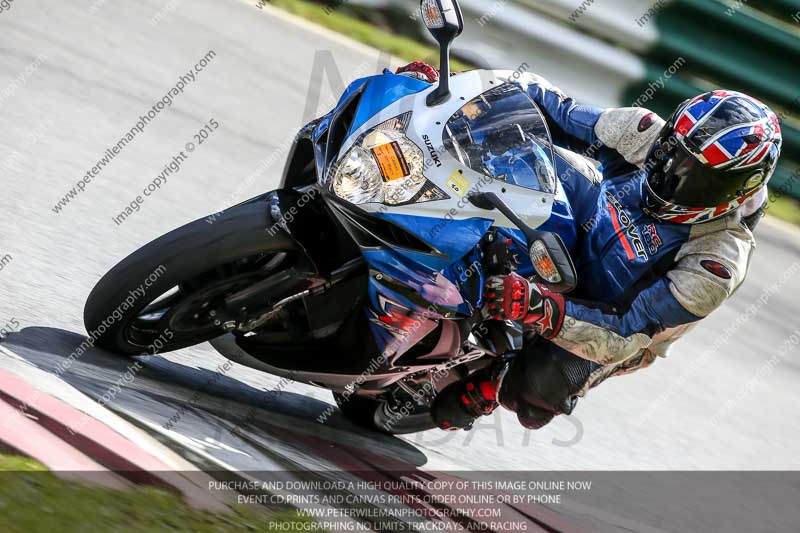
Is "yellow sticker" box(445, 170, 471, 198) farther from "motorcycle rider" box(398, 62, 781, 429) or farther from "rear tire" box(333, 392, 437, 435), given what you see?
"rear tire" box(333, 392, 437, 435)

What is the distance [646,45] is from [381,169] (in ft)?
19.7

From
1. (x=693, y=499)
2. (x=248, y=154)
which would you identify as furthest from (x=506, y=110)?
(x=248, y=154)

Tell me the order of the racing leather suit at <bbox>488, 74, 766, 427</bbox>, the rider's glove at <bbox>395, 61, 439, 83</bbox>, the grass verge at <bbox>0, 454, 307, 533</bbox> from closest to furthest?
the grass verge at <bbox>0, 454, 307, 533</bbox> → the racing leather suit at <bbox>488, 74, 766, 427</bbox> → the rider's glove at <bbox>395, 61, 439, 83</bbox>

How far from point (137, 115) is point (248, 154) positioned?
0.71 m

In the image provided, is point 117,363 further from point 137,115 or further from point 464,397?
point 137,115

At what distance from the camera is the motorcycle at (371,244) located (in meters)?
3.15

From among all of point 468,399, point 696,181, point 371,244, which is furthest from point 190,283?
point 696,181

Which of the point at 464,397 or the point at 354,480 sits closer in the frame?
the point at 354,480

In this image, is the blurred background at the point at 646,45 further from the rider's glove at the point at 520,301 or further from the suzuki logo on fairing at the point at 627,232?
the rider's glove at the point at 520,301

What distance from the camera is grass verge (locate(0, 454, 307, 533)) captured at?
250 centimetres

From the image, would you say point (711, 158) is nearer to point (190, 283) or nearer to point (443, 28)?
point (443, 28)

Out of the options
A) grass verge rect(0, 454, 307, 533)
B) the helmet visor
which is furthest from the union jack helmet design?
grass verge rect(0, 454, 307, 533)

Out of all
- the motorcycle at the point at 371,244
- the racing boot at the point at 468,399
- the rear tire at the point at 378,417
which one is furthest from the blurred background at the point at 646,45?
the motorcycle at the point at 371,244

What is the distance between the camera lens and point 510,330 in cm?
382
